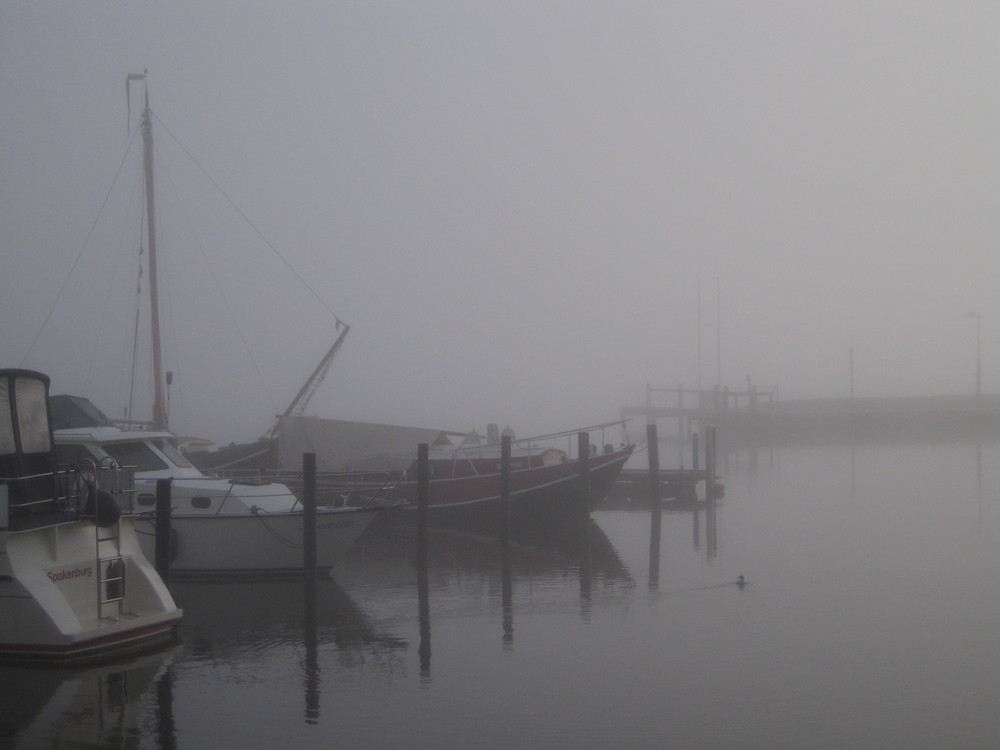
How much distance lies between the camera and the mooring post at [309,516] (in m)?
16.5

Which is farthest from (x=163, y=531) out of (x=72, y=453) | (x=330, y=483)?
(x=330, y=483)

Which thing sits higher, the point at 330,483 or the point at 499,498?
the point at 330,483

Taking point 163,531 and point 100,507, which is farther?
point 163,531

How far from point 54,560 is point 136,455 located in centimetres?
667

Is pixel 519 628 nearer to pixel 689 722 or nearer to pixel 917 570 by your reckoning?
pixel 689 722

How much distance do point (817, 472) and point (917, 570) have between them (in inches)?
1109

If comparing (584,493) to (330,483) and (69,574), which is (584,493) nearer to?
(330,483)

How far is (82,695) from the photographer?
1109cm

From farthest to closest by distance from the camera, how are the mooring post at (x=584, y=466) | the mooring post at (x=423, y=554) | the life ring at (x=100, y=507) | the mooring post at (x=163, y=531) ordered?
the mooring post at (x=584, y=466)
the mooring post at (x=423, y=554)
the mooring post at (x=163, y=531)
the life ring at (x=100, y=507)

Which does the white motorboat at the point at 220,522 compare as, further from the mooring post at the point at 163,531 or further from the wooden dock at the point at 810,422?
the wooden dock at the point at 810,422

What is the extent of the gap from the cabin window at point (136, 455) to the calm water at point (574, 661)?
7.27ft

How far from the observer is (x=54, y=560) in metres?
11.7

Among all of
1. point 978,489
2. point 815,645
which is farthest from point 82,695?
point 978,489

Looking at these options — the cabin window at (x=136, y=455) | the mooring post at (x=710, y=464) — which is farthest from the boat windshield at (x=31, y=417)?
the mooring post at (x=710, y=464)
